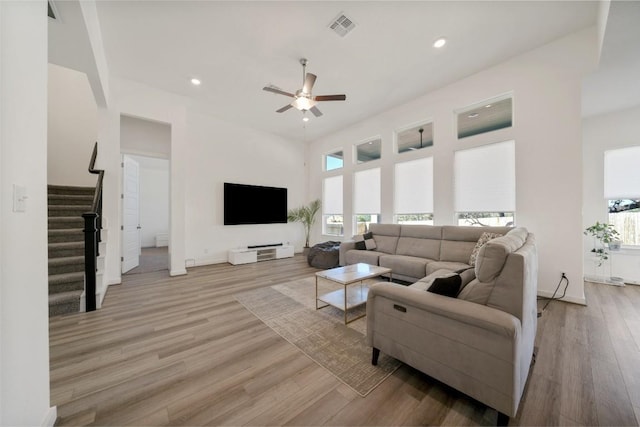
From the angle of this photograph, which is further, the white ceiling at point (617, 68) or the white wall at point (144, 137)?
the white wall at point (144, 137)

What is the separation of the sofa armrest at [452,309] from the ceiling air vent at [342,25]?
316cm

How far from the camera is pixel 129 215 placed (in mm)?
4891

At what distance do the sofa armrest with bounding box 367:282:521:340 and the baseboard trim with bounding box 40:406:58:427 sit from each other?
6.74ft

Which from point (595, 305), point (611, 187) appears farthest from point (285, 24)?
point (611, 187)

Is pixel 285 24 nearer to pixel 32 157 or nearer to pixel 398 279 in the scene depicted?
pixel 32 157

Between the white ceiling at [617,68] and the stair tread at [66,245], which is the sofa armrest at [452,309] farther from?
the stair tread at [66,245]

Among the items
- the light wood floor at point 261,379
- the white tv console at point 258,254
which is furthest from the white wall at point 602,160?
the white tv console at point 258,254

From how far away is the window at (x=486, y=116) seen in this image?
154 inches

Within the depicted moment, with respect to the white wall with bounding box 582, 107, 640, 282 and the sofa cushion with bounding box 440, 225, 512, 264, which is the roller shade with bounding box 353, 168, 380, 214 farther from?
the white wall with bounding box 582, 107, 640, 282

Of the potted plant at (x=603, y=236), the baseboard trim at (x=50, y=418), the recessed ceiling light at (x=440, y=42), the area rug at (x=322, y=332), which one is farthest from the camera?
the potted plant at (x=603, y=236)

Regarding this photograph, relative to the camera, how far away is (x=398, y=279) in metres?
4.05

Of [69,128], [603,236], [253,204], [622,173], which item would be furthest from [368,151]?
[69,128]

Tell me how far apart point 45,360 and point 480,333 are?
8.32 ft

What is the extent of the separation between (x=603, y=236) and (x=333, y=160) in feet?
19.0
